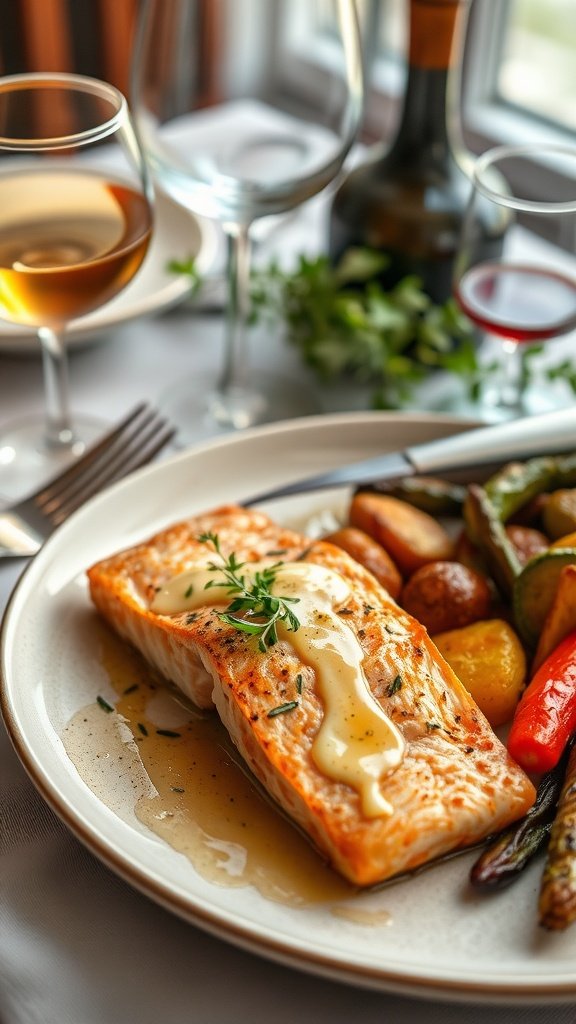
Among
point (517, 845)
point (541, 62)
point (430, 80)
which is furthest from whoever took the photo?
point (541, 62)

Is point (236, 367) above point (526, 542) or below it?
below

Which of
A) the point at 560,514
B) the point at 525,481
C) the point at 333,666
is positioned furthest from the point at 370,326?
the point at 333,666

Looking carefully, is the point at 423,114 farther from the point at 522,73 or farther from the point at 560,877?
the point at 522,73

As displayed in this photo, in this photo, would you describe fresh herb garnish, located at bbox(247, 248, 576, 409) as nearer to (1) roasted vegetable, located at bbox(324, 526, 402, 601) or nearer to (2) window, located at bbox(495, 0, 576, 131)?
(1) roasted vegetable, located at bbox(324, 526, 402, 601)

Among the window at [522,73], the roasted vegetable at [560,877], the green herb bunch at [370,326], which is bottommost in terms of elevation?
the window at [522,73]

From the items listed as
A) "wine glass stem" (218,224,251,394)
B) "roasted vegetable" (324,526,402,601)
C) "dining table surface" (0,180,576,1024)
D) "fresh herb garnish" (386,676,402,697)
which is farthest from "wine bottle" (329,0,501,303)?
"dining table surface" (0,180,576,1024)

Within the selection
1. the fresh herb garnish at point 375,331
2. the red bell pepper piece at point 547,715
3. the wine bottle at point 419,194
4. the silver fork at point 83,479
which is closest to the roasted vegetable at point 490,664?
the red bell pepper piece at point 547,715

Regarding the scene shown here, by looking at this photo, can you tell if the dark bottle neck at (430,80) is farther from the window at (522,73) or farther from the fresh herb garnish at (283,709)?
the window at (522,73)
